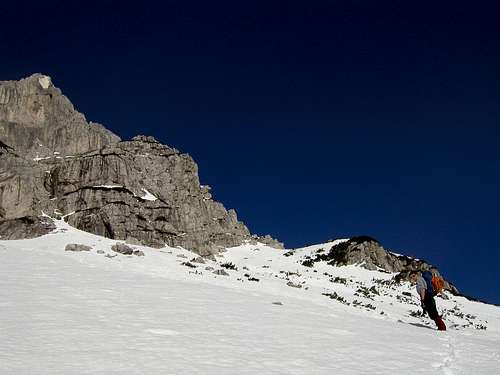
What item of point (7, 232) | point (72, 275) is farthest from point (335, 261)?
point (72, 275)

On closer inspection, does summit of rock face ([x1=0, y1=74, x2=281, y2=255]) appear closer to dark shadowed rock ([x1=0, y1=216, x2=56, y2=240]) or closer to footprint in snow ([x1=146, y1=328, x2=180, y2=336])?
dark shadowed rock ([x1=0, y1=216, x2=56, y2=240])

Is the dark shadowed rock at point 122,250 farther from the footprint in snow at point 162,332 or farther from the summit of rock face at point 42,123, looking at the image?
the summit of rock face at point 42,123

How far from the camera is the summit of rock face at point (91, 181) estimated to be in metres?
46.7

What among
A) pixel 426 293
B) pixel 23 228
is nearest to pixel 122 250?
pixel 23 228

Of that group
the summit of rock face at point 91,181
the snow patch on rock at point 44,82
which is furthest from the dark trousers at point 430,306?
the snow patch on rock at point 44,82

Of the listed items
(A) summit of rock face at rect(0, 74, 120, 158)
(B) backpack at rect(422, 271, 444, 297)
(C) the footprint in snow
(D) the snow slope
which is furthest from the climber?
(A) summit of rock face at rect(0, 74, 120, 158)

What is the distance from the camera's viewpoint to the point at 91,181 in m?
52.9

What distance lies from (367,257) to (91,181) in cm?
4113

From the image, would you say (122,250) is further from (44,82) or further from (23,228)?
(44,82)

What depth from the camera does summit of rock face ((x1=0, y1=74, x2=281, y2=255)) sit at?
46719mm

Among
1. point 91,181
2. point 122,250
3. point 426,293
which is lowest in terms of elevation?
point 426,293

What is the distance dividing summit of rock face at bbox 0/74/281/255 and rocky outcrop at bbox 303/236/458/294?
15256 mm

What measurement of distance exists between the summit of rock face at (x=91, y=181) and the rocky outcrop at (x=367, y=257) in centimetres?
1526

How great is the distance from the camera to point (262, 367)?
616 cm
